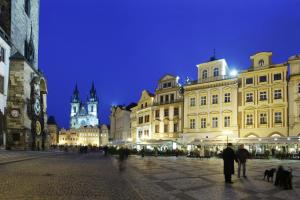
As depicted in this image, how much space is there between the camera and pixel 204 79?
55.7 meters

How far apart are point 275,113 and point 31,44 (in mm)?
36272

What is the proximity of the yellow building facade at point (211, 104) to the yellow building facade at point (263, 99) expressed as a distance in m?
1.34

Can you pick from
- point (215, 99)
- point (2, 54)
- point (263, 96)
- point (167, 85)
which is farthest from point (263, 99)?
point (2, 54)

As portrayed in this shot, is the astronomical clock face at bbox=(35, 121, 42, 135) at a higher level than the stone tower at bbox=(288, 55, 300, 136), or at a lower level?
lower

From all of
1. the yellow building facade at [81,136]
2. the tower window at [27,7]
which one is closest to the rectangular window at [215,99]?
the tower window at [27,7]

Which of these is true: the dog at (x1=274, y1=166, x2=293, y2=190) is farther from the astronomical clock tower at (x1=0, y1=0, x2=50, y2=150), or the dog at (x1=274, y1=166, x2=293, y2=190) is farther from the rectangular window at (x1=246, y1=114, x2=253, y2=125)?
the astronomical clock tower at (x1=0, y1=0, x2=50, y2=150)

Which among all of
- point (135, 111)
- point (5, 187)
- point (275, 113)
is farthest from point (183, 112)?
point (5, 187)

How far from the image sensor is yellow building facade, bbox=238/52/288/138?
47.2 m

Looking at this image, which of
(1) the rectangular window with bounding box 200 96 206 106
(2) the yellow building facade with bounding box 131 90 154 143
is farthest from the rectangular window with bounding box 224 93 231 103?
(2) the yellow building facade with bounding box 131 90 154 143

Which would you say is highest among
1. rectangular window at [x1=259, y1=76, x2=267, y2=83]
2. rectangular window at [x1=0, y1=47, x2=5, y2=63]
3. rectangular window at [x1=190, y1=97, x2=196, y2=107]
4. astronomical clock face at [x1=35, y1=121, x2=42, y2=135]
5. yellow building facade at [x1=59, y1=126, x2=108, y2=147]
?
rectangular window at [x1=0, y1=47, x2=5, y2=63]

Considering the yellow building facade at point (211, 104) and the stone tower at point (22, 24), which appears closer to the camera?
the stone tower at point (22, 24)

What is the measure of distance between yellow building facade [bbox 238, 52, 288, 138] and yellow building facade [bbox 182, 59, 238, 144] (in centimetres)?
134

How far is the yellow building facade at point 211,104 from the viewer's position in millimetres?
52188

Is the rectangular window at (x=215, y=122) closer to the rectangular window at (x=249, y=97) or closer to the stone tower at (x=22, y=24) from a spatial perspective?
the rectangular window at (x=249, y=97)
